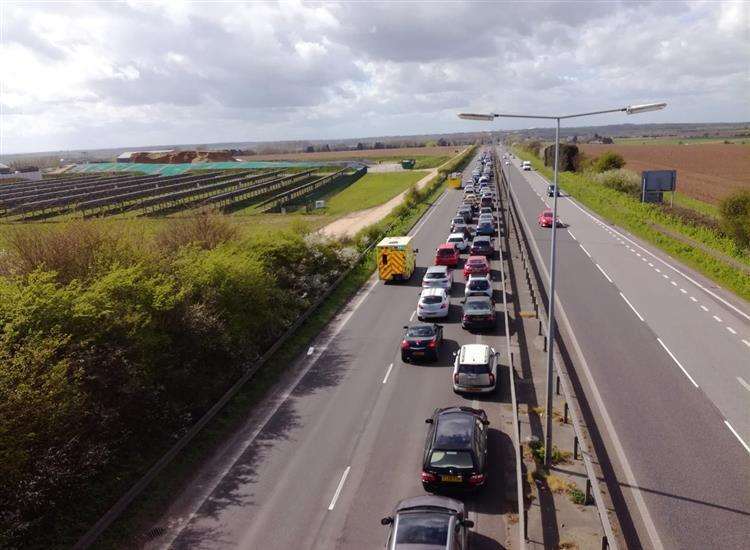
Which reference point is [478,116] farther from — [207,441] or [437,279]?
[437,279]

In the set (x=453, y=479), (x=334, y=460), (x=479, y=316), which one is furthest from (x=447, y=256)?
(x=453, y=479)

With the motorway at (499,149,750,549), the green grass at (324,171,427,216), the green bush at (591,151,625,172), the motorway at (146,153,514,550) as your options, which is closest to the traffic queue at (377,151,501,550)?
the motorway at (146,153,514,550)

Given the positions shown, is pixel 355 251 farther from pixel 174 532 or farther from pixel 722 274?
pixel 174 532

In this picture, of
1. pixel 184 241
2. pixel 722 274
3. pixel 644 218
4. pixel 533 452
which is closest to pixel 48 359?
pixel 533 452

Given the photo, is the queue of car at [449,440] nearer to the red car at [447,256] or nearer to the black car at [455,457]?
the black car at [455,457]

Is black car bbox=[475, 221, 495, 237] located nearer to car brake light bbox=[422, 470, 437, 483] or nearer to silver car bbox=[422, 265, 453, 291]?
silver car bbox=[422, 265, 453, 291]

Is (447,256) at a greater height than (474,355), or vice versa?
(474,355)
